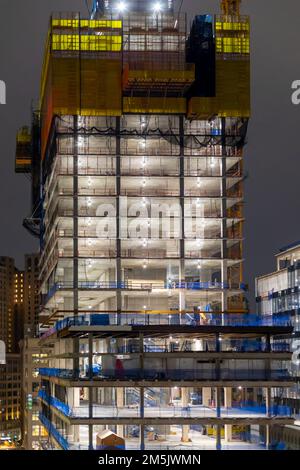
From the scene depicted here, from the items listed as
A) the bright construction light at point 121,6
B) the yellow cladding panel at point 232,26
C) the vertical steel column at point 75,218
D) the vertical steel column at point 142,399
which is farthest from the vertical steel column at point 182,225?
the vertical steel column at point 142,399

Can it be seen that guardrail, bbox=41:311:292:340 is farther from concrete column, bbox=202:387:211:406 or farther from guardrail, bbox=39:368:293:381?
concrete column, bbox=202:387:211:406

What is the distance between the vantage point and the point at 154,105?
12144 centimetres

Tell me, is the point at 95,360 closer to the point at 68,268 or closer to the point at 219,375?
the point at 68,268

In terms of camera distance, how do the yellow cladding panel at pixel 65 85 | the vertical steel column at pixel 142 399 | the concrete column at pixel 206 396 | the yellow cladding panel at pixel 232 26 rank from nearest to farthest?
the vertical steel column at pixel 142 399, the concrete column at pixel 206 396, the yellow cladding panel at pixel 65 85, the yellow cladding panel at pixel 232 26

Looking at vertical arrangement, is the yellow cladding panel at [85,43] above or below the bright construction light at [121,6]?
below

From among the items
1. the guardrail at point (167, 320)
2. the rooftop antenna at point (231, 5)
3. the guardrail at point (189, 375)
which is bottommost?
the guardrail at point (189, 375)

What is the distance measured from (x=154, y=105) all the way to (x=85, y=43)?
35.7 feet

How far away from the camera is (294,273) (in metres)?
180

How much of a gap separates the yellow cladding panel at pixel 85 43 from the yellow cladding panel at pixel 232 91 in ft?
40.7

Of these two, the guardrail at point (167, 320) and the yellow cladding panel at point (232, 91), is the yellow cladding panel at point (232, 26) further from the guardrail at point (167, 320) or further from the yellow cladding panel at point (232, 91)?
the guardrail at point (167, 320)

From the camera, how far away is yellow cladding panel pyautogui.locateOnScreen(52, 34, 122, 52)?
119 m

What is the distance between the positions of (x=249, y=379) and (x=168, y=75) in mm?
38639

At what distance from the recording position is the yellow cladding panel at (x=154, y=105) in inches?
4771
